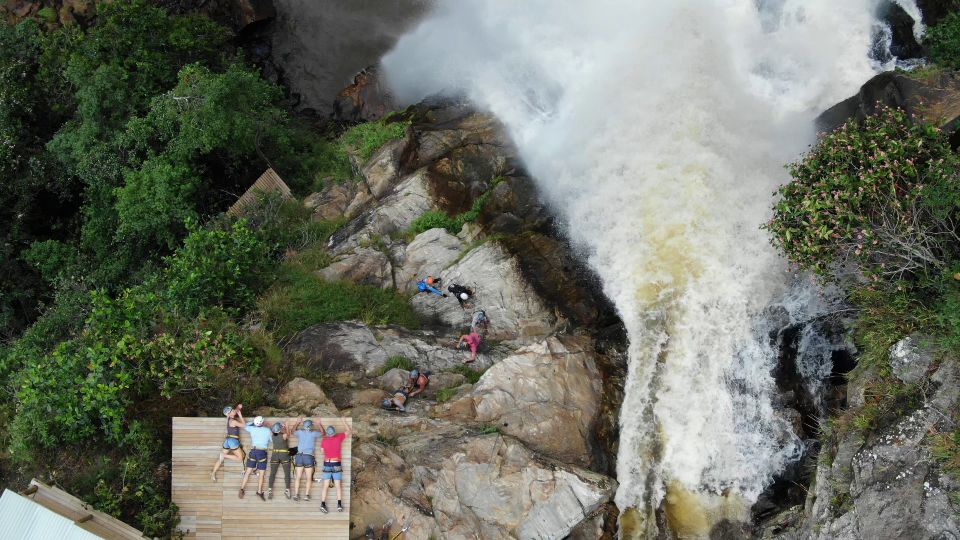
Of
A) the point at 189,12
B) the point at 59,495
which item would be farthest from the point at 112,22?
the point at 59,495

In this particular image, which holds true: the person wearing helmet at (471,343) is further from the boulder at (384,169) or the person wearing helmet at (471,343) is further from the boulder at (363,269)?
the boulder at (384,169)

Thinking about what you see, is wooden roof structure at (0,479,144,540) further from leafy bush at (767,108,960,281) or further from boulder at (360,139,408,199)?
leafy bush at (767,108,960,281)

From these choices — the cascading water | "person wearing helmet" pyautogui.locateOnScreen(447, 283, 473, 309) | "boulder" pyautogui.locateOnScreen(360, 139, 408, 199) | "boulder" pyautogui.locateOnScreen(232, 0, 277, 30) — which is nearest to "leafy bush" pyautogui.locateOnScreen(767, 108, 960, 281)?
the cascading water

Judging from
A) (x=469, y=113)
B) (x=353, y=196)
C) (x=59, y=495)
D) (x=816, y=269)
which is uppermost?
(x=469, y=113)

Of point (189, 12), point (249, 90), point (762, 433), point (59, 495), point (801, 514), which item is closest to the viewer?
point (59, 495)

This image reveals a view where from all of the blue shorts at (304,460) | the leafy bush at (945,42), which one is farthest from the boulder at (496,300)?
the leafy bush at (945,42)

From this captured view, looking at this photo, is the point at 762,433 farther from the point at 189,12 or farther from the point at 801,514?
the point at 189,12

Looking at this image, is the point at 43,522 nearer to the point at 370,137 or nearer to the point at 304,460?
the point at 304,460
